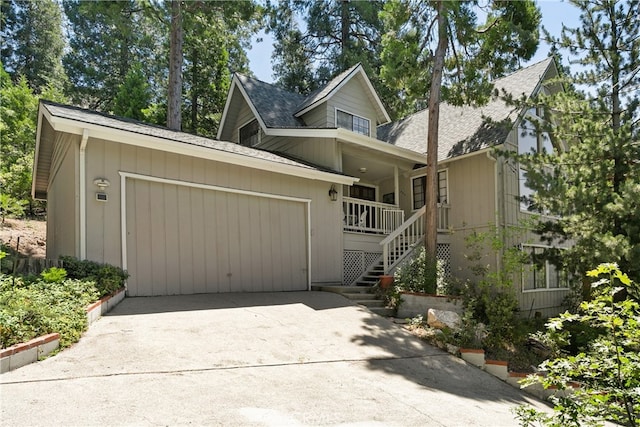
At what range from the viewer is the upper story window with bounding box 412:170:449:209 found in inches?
492

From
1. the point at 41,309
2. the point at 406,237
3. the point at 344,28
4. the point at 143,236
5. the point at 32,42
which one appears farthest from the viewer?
the point at 32,42

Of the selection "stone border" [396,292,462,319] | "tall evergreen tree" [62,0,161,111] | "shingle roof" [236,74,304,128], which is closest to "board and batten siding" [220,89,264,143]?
"shingle roof" [236,74,304,128]

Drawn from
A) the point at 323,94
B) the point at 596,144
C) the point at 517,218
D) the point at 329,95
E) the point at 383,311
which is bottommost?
the point at 383,311

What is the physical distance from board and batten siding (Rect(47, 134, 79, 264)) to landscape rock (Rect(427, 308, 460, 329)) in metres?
6.45

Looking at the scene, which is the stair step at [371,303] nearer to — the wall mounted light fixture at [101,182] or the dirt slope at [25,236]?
the wall mounted light fixture at [101,182]

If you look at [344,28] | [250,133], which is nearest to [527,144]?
[250,133]

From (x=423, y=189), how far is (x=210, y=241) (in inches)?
295

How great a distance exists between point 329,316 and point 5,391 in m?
5.04

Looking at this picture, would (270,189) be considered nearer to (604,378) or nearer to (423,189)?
(423,189)

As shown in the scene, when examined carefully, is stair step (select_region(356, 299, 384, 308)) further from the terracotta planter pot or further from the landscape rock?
the landscape rock

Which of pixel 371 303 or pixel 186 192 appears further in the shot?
pixel 371 303

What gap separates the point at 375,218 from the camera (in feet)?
39.8

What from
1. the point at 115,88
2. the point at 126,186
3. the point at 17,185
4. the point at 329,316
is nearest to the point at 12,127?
the point at 17,185

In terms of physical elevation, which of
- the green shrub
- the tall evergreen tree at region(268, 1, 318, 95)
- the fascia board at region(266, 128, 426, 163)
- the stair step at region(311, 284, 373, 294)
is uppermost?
the tall evergreen tree at region(268, 1, 318, 95)
